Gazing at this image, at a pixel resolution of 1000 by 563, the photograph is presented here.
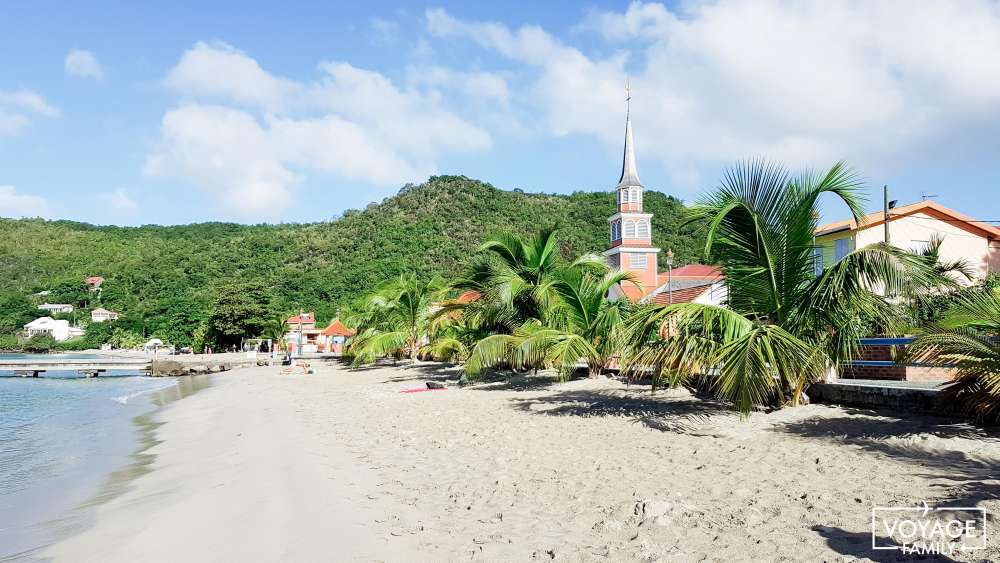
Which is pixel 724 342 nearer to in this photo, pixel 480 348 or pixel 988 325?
pixel 988 325

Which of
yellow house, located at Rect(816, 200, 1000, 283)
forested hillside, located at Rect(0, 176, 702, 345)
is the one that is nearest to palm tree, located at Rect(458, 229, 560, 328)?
yellow house, located at Rect(816, 200, 1000, 283)

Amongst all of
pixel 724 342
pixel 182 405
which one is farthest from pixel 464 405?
pixel 182 405

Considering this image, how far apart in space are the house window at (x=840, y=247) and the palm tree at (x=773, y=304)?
1709 cm

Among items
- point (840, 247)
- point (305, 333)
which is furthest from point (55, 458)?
point (305, 333)

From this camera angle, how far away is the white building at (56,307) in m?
97.5

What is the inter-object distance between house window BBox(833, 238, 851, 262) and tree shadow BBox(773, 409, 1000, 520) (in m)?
17.7

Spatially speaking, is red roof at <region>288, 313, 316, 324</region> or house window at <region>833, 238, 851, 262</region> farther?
red roof at <region>288, 313, 316, 324</region>

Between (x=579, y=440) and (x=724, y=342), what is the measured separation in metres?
2.21

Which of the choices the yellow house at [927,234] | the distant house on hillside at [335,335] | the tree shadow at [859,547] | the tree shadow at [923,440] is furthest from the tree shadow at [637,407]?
the distant house on hillside at [335,335]

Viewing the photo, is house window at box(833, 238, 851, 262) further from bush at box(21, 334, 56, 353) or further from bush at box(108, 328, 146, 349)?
bush at box(21, 334, 56, 353)

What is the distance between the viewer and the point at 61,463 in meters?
10.3

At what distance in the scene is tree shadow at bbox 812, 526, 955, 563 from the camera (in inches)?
132

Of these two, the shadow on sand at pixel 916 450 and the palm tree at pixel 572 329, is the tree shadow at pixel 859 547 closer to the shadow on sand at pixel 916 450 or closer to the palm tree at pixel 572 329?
the shadow on sand at pixel 916 450

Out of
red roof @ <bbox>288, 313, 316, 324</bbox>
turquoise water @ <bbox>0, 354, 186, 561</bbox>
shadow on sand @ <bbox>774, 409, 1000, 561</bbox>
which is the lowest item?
turquoise water @ <bbox>0, 354, 186, 561</bbox>
